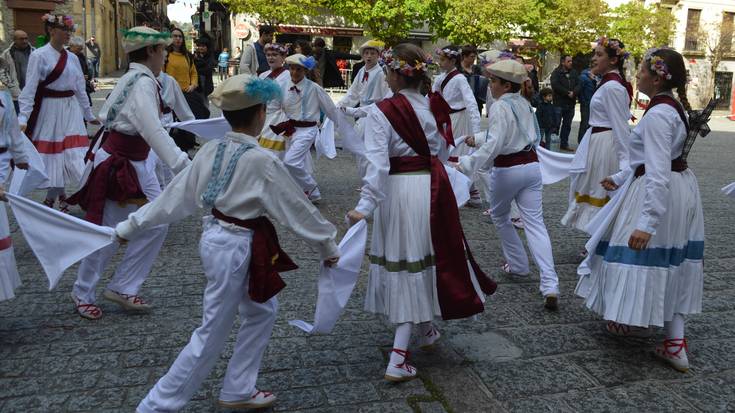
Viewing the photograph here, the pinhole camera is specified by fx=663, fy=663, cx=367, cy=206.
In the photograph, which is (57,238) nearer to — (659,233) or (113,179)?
(113,179)

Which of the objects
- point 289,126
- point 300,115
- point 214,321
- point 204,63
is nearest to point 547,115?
point 204,63

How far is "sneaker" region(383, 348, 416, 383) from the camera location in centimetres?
362

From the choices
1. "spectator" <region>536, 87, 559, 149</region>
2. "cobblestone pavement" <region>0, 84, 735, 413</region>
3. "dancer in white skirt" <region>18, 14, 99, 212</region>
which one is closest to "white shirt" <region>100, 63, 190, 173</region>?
"cobblestone pavement" <region>0, 84, 735, 413</region>

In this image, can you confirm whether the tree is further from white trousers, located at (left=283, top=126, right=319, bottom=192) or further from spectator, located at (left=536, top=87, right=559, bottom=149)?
white trousers, located at (left=283, top=126, right=319, bottom=192)

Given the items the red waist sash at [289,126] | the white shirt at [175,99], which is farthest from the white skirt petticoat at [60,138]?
the red waist sash at [289,126]

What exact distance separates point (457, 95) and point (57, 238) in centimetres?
568

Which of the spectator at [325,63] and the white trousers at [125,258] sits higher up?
the spectator at [325,63]

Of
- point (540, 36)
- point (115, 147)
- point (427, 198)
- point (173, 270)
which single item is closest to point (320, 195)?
point (173, 270)

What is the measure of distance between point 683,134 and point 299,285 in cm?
294

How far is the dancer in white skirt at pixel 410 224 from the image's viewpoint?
12.2 ft

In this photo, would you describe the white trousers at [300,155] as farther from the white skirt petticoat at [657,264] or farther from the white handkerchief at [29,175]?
the white skirt petticoat at [657,264]

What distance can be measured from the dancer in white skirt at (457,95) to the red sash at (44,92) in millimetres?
3939

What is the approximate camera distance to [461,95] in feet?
26.6

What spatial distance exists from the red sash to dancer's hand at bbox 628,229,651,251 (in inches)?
217
